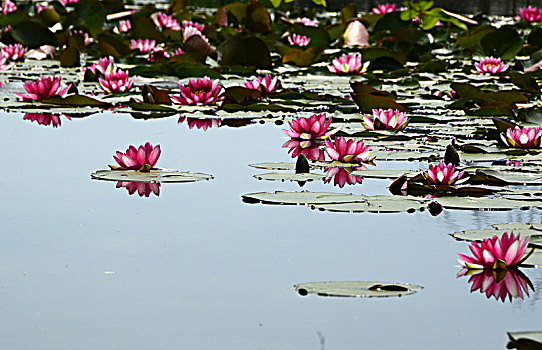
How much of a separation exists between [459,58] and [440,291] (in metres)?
6.67

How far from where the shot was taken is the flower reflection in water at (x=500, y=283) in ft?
6.65

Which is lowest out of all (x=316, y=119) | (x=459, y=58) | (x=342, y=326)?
(x=342, y=326)

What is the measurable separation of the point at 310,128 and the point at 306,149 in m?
0.16

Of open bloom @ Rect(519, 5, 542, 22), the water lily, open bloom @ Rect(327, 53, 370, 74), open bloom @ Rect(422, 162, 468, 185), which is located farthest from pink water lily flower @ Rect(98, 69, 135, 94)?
open bloom @ Rect(519, 5, 542, 22)

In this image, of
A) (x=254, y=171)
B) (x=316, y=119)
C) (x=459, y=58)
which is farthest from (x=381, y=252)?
(x=459, y=58)

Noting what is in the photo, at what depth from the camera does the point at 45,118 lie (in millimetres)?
4926

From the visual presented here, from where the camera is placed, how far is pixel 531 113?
4598 mm

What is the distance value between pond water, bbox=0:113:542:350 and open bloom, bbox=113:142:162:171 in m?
0.13

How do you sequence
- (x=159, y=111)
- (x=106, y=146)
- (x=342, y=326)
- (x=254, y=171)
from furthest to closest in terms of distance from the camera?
(x=159, y=111), (x=106, y=146), (x=254, y=171), (x=342, y=326)

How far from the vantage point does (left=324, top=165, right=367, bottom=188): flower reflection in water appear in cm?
325

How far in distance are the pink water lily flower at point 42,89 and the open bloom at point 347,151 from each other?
2.15 metres

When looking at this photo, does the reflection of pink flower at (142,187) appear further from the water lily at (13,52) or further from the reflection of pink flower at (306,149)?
the water lily at (13,52)

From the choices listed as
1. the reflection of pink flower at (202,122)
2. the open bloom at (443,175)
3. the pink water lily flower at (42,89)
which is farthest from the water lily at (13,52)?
the open bloom at (443,175)

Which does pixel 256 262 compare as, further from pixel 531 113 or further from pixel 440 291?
pixel 531 113
